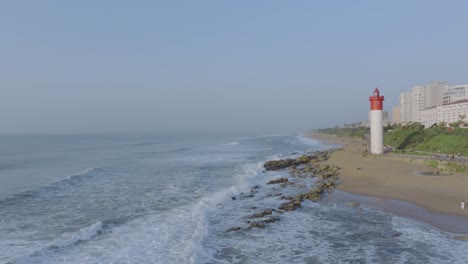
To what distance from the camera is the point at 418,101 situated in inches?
4892

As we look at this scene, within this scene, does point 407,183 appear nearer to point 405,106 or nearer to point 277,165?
point 277,165

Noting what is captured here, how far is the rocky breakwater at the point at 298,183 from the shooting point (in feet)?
55.8

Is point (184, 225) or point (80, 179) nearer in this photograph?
point (184, 225)

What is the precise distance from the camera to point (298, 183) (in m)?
26.6

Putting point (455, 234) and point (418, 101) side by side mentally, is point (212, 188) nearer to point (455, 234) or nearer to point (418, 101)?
point (455, 234)

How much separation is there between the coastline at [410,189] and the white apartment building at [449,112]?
45717 mm

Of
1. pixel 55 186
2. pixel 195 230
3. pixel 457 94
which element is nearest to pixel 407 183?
pixel 195 230

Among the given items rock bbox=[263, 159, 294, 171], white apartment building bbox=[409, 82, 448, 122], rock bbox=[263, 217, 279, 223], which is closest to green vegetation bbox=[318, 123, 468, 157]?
rock bbox=[263, 159, 294, 171]

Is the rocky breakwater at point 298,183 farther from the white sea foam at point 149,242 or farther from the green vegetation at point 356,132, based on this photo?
the green vegetation at point 356,132

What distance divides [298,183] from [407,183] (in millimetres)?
7756

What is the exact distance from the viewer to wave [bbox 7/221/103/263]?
12.2 m

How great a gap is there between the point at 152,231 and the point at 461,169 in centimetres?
2435

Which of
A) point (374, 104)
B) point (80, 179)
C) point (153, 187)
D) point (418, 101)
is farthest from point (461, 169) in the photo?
point (418, 101)

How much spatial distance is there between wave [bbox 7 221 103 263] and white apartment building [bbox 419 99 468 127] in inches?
2773
